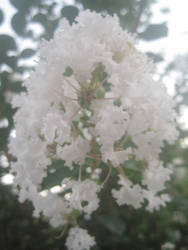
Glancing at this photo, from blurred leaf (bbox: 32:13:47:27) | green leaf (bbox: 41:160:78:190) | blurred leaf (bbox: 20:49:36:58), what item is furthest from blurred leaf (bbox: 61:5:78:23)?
green leaf (bbox: 41:160:78:190)

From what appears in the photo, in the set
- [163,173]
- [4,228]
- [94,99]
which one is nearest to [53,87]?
[94,99]

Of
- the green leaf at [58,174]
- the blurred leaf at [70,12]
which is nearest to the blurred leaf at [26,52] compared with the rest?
the blurred leaf at [70,12]

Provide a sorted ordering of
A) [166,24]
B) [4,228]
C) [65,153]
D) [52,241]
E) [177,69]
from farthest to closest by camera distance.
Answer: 1. [4,228]
2. [177,69]
3. [52,241]
4. [166,24]
5. [65,153]

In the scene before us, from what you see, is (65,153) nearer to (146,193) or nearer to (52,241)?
(146,193)

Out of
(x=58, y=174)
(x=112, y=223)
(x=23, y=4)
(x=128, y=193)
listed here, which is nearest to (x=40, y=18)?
(x=23, y=4)

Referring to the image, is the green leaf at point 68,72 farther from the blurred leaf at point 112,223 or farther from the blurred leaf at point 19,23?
the blurred leaf at point 112,223

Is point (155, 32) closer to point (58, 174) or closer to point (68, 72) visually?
point (68, 72)

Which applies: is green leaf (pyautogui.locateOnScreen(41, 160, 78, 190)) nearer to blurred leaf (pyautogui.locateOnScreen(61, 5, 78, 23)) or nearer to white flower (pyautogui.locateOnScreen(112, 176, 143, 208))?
white flower (pyautogui.locateOnScreen(112, 176, 143, 208))

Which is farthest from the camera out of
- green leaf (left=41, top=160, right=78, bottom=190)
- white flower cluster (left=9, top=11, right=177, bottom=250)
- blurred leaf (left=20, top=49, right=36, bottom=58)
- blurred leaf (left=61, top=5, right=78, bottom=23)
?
blurred leaf (left=20, top=49, right=36, bottom=58)
